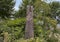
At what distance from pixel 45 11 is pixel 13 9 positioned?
22.9ft

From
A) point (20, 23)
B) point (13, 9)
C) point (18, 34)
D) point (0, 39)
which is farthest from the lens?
point (13, 9)

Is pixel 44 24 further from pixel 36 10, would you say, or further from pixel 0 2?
pixel 0 2

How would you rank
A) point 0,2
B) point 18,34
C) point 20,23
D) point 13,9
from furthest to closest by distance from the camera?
point 13,9 < point 0,2 < point 20,23 < point 18,34

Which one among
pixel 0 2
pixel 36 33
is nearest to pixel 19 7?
pixel 0 2

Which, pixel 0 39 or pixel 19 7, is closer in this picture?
pixel 0 39

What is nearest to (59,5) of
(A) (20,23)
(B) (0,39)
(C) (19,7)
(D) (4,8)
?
(C) (19,7)

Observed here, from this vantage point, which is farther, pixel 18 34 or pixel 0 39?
pixel 18 34

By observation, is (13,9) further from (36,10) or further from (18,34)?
(18,34)

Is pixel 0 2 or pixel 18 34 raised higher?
pixel 0 2

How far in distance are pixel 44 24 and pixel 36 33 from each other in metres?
0.95

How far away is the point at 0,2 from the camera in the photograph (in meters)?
17.7

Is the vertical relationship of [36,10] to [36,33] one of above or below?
above

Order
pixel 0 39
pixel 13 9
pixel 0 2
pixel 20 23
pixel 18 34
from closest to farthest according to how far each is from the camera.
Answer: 1. pixel 0 39
2. pixel 18 34
3. pixel 20 23
4. pixel 0 2
5. pixel 13 9

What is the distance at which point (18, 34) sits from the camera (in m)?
11.4
